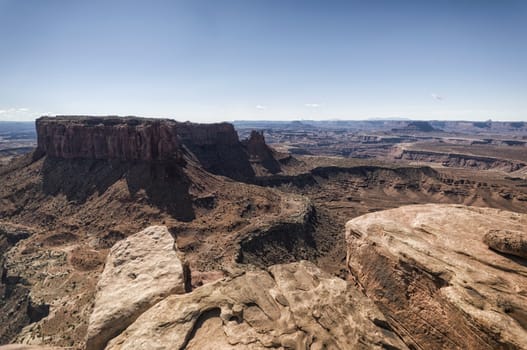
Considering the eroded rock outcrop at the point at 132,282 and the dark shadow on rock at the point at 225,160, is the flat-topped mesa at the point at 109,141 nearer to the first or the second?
the dark shadow on rock at the point at 225,160

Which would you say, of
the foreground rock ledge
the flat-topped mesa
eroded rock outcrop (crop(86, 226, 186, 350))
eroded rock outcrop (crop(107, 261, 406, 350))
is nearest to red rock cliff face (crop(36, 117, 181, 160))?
the flat-topped mesa

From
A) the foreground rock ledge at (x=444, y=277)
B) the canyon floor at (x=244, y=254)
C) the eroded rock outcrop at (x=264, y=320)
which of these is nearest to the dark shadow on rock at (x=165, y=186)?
the canyon floor at (x=244, y=254)

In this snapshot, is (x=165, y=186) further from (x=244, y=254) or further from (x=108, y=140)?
(x=244, y=254)

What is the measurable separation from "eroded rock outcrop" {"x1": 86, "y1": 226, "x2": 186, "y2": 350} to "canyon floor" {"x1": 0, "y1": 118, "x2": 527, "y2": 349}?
0.08m

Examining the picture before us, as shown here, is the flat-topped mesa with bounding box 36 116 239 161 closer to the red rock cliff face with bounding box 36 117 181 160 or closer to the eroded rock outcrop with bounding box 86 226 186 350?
the red rock cliff face with bounding box 36 117 181 160

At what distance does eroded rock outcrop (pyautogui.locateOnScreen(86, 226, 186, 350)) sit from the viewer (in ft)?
39.7

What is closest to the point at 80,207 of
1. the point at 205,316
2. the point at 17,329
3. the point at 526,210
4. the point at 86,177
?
the point at 86,177

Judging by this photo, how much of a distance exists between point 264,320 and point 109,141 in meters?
81.4

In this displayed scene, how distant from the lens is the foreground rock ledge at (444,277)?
970cm

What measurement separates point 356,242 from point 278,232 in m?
43.2

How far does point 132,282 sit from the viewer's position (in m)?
14.3

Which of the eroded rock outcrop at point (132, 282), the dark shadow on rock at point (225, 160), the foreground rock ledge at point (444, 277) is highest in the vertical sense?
the foreground rock ledge at point (444, 277)

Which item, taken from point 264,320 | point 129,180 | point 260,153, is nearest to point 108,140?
point 129,180

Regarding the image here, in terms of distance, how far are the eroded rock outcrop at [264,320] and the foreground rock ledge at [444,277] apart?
1.27 metres
